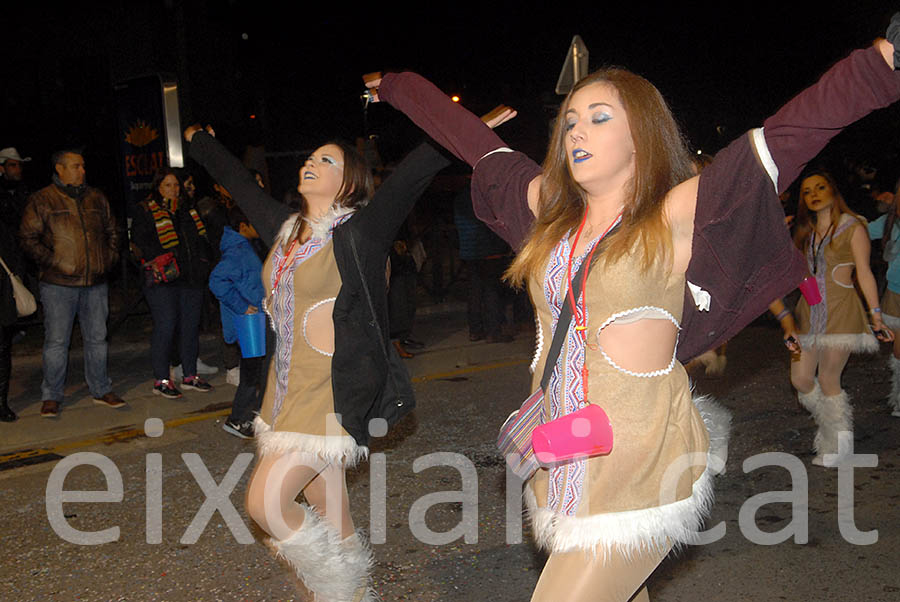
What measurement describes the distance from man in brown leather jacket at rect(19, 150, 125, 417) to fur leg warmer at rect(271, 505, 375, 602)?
15.0ft

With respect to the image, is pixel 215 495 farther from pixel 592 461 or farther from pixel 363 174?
pixel 592 461

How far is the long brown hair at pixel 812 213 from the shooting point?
6.00m

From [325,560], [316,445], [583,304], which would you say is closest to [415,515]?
[325,560]

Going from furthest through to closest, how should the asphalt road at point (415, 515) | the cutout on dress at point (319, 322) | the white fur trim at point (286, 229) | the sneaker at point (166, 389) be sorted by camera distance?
the sneaker at point (166, 389), the asphalt road at point (415, 515), the white fur trim at point (286, 229), the cutout on dress at point (319, 322)

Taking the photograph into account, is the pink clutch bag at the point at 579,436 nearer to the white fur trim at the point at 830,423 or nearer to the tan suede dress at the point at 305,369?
the tan suede dress at the point at 305,369

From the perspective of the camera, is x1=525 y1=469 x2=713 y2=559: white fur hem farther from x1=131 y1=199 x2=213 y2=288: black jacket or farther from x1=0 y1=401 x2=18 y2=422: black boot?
x1=131 y1=199 x2=213 y2=288: black jacket

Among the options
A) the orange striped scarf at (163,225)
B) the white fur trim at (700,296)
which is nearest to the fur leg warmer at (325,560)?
the white fur trim at (700,296)

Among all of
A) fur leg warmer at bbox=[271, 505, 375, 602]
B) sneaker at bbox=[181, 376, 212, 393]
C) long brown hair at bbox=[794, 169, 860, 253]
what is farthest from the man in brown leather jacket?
long brown hair at bbox=[794, 169, 860, 253]

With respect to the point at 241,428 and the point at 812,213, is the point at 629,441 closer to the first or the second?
the point at 812,213

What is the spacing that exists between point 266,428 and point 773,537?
2.69 meters

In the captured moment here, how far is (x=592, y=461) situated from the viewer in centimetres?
244

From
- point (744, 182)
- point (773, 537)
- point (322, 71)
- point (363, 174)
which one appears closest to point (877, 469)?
point (773, 537)

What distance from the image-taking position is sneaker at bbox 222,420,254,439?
6613mm

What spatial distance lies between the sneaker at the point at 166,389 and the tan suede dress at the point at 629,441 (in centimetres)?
605
